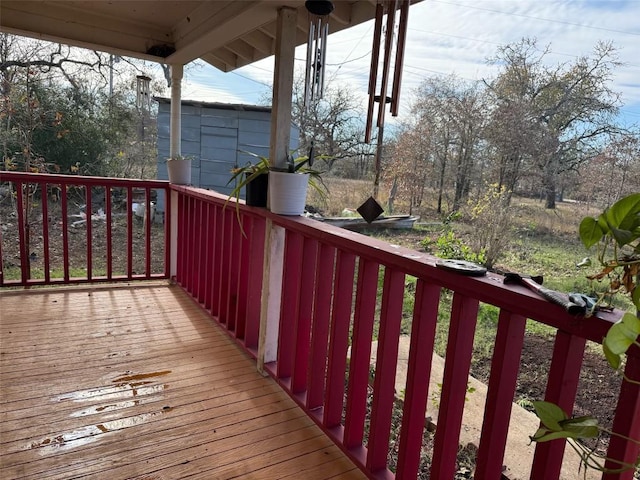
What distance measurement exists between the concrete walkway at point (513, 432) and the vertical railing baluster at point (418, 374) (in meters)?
0.65

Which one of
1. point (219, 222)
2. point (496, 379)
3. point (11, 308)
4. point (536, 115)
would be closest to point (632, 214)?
point (496, 379)

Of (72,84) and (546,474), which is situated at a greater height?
(72,84)

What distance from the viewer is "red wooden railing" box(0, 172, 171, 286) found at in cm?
337

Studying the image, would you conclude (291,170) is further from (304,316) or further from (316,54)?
(304,316)

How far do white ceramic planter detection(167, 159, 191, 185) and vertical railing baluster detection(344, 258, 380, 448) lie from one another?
2.49 m

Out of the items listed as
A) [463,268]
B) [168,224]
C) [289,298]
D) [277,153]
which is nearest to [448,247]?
[289,298]

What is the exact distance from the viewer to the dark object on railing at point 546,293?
91 centimetres

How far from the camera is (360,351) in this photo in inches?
65.9

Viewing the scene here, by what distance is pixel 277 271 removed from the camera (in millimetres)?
2320

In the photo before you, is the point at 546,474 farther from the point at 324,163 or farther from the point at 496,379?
the point at 324,163

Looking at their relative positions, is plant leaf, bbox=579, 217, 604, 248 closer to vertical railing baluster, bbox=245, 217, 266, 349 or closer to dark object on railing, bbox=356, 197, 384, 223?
dark object on railing, bbox=356, 197, 384, 223

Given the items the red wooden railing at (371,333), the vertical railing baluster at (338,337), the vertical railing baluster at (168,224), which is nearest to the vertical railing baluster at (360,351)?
the red wooden railing at (371,333)

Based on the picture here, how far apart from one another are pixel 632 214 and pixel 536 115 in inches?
92.9

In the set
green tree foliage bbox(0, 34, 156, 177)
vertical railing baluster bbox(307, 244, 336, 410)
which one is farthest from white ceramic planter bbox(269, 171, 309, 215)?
green tree foliage bbox(0, 34, 156, 177)
